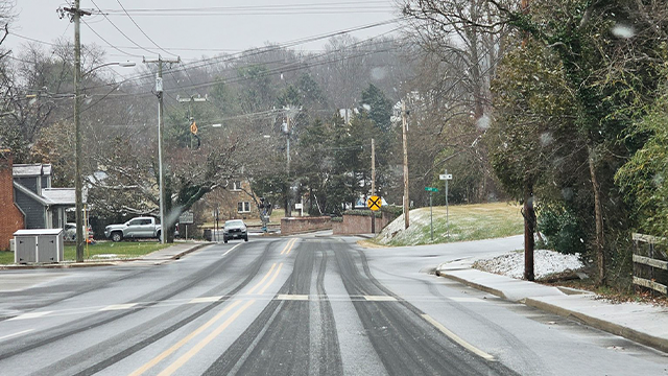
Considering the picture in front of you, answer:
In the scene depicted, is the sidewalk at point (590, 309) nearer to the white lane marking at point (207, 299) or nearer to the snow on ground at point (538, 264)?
the snow on ground at point (538, 264)

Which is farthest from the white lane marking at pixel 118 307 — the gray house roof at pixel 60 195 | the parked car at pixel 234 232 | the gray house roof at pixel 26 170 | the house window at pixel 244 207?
the house window at pixel 244 207

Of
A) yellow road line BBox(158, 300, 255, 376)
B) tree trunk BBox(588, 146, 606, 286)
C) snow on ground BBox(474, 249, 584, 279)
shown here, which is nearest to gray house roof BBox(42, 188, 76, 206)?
snow on ground BBox(474, 249, 584, 279)

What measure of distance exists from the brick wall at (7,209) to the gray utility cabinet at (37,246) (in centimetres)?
1343

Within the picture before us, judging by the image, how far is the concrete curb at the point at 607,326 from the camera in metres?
10.0

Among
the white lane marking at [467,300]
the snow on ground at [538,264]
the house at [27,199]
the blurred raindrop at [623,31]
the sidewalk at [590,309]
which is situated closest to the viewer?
the sidewalk at [590,309]

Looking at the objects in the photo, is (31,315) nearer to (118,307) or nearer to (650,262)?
(118,307)

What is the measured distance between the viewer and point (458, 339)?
34.4 ft

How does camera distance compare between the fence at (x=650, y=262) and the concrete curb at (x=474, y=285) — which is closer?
the fence at (x=650, y=262)

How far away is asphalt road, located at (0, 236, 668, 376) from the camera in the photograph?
8.64 m

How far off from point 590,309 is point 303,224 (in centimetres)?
6867

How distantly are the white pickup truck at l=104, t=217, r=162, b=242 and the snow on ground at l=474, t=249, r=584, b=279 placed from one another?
41270 mm

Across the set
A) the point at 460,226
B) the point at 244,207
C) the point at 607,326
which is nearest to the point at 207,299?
the point at 607,326

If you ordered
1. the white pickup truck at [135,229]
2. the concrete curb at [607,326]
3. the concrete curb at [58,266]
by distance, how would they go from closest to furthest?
the concrete curb at [607,326] → the concrete curb at [58,266] → the white pickup truck at [135,229]

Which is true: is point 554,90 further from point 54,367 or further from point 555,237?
point 54,367
